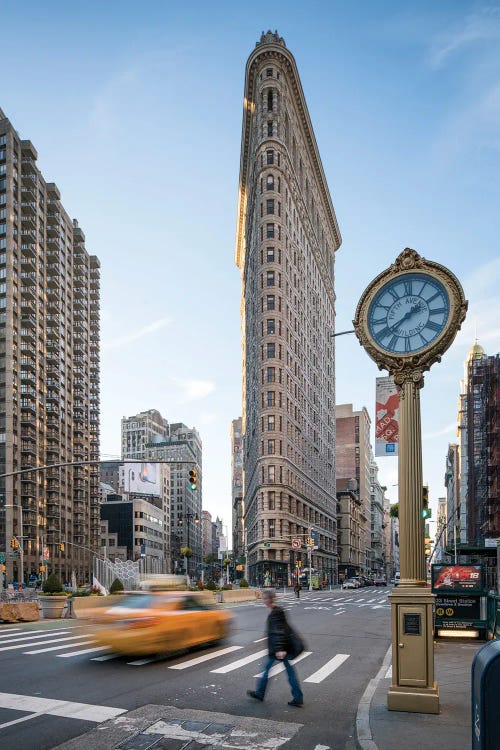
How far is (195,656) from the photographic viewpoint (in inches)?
610

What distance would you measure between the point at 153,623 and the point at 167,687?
285 cm

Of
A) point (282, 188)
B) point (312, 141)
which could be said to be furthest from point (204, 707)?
point (312, 141)

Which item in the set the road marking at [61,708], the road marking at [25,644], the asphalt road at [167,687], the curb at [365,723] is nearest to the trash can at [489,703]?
the curb at [365,723]

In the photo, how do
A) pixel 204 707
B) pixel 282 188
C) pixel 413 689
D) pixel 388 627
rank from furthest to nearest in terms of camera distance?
1. pixel 282 188
2. pixel 388 627
3. pixel 204 707
4. pixel 413 689

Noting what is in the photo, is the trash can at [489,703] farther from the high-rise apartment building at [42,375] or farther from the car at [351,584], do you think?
the high-rise apartment building at [42,375]

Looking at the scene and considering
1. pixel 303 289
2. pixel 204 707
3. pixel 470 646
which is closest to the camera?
pixel 204 707

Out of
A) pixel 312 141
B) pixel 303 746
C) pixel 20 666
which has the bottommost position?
pixel 20 666

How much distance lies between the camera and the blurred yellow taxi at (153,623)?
552 inches

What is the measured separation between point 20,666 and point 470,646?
11789 mm

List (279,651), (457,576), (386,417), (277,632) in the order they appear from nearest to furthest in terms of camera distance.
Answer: (279,651) < (277,632) < (386,417) < (457,576)

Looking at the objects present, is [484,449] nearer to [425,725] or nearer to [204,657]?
[204,657]

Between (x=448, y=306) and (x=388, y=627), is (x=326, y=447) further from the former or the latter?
(x=448, y=306)

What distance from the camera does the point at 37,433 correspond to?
10388 cm

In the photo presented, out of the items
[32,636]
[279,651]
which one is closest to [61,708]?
[279,651]
